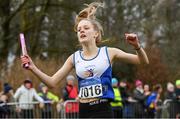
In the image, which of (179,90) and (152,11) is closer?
(179,90)

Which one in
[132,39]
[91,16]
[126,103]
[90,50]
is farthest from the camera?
[126,103]

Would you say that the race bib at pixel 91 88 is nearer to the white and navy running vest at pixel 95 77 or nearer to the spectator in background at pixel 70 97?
the white and navy running vest at pixel 95 77

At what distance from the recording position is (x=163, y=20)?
3647 cm

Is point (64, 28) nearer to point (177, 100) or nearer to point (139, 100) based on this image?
point (139, 100)

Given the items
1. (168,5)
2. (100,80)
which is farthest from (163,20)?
(100,80)

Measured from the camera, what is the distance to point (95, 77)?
5473 millimetres

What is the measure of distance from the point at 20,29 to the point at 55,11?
6.98 ft

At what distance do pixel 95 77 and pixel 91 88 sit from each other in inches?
5.1

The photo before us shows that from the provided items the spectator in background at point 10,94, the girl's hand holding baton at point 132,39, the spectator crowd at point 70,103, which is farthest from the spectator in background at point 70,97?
the girl's hand holding baton at point 132,39

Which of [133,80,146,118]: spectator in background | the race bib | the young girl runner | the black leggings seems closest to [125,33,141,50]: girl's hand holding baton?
the young girl runner

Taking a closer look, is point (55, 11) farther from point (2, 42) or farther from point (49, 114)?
point (49, 114)

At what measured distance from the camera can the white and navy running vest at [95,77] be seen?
5425 mm

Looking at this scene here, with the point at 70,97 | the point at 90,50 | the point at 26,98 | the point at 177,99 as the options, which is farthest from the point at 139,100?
the point at 90,50

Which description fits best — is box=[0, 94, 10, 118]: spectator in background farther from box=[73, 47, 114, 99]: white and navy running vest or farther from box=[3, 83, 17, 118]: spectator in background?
box=[73, 47, 114, 99]: white and navy running vest
